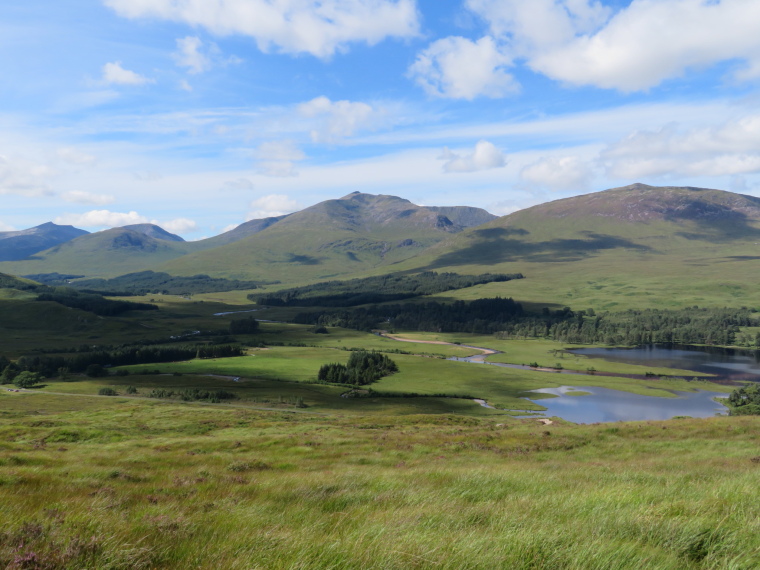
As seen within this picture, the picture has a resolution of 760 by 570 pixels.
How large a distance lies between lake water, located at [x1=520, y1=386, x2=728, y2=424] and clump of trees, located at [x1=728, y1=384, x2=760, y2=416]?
3030 millimetres

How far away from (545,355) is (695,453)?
152 meters

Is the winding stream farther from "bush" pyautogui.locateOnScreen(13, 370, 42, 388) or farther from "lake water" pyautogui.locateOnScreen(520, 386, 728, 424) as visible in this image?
"bush" pyautogui.locateOnScreen(13, 370, 42, 388)

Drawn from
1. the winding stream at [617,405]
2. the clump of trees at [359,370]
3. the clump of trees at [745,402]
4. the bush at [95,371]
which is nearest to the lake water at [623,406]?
the winding stream at [617,405]

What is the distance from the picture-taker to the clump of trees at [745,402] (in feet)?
281

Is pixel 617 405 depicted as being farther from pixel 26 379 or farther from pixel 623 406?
pixel 26 379

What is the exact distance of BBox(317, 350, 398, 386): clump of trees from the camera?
454 ft

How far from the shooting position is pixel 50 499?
10758 mm

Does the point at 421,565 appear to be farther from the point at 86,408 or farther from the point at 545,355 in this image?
the point at 545,355

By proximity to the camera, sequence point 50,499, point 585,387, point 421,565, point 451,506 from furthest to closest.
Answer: point 585,387 → point 50,499 → point 451,506 → point 421,565

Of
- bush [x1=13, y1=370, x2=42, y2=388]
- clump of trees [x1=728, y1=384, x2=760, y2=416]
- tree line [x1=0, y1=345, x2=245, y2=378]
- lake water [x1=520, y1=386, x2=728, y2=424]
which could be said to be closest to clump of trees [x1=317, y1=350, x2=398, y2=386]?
lake water [x1=520, y1=386, x2=728, y2=424]

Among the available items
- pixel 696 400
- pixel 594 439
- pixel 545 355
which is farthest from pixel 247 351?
pixel 594 439

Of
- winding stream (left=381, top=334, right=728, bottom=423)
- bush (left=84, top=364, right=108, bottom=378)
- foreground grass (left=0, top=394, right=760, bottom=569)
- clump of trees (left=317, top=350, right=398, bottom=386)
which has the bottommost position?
bush (left=84, top=364, right=108, bottom=378)

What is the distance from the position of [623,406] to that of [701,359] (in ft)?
298

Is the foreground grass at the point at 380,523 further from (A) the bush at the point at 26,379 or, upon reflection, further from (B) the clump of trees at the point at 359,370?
(A) the bush at the point at 26,379
